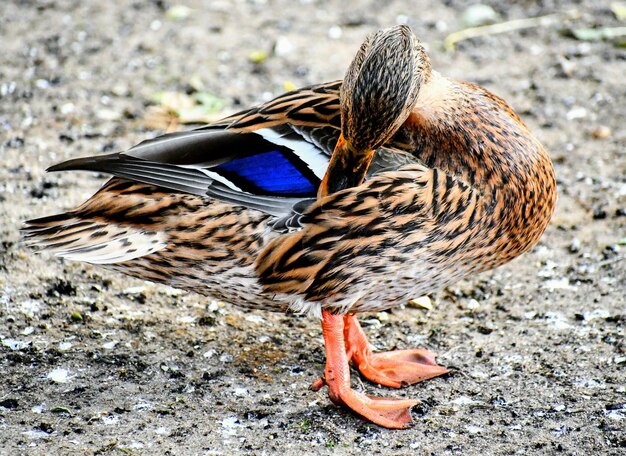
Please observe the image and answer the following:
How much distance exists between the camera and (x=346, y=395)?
4.04 m

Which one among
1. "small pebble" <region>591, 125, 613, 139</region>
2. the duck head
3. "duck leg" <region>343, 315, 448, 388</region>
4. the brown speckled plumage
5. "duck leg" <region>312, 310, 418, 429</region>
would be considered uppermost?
the duck head

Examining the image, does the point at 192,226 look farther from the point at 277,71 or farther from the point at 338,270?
the point at 277,71

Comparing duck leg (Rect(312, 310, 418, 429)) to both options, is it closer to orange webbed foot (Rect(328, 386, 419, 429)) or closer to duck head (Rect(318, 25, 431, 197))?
orange webbed foot (Rect(328, 386, 419, 429))

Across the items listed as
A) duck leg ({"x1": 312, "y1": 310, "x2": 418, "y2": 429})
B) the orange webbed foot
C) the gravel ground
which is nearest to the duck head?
duck leg ({"x1": 312, "y1": 310, "x2": 418, "y2": 429})

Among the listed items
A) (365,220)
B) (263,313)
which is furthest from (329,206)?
(263,313)

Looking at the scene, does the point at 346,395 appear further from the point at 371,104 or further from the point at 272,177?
the point at 371,104

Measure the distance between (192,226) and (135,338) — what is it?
0.78 m

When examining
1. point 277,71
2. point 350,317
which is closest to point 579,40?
point 277,71

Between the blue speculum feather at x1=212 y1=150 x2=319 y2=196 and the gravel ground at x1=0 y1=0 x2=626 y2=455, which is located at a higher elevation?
the blue speculum feather at x1=212 y1=150 x2=319 y2=196

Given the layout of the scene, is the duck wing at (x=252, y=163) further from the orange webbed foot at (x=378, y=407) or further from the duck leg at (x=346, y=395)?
the orange webbed foot at (x=378, y=407)

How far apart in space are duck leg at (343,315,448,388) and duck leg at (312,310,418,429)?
0.67 feet

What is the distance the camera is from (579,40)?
7566 millimetres

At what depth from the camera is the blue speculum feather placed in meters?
3.98

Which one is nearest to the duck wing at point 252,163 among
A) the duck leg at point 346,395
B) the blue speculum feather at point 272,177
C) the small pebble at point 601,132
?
the blue speculum feather at point 272,177
